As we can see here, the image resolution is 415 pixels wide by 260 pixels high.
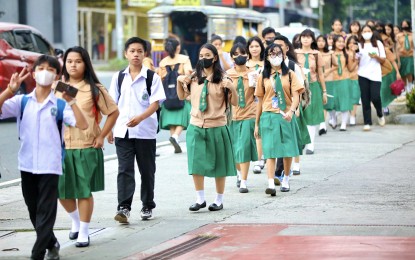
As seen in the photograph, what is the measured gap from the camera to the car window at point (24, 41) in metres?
24.6

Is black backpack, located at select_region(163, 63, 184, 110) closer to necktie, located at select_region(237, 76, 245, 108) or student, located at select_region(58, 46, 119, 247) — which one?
necktie, located at select_region(237, 76, 245, 108)

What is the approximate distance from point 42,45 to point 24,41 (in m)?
0.73

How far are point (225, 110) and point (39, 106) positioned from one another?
3305 mm

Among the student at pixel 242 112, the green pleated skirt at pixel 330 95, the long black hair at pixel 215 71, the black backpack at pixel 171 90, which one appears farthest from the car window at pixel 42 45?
the long black hair at pixel 215 71

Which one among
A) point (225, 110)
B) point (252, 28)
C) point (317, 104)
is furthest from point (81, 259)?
point (252, 28)

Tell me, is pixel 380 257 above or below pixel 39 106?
below

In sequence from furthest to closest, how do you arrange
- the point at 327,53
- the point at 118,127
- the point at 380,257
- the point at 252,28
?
1. the point at 252,28
2. the point at 327,53
3. the point at 118,127
4. the point at 380,257

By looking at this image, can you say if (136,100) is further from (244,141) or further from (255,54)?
(255,54)

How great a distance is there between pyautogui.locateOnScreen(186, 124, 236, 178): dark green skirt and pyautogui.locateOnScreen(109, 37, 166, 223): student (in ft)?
2.27

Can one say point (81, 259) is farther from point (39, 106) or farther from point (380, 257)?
point (380, 257)

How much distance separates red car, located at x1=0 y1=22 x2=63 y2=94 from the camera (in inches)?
928

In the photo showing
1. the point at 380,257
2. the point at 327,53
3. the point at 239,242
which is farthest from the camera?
the point at 327,53

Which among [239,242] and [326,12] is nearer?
[239,242]

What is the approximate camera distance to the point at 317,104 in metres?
17.8
